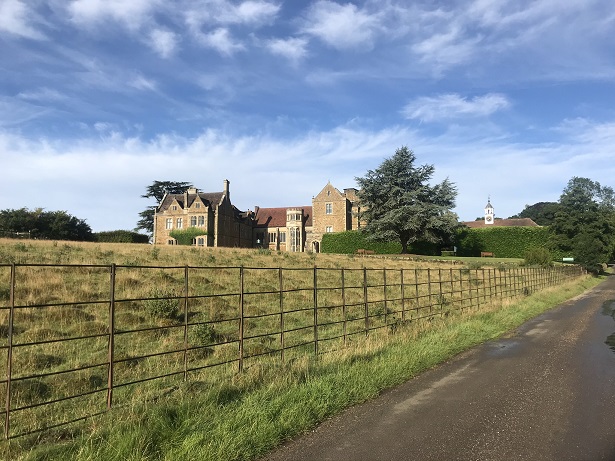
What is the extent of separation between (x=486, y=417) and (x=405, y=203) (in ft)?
161

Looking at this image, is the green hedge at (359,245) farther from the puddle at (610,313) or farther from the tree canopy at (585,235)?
the puddle at (610,313)

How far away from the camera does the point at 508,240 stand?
57.8 metres

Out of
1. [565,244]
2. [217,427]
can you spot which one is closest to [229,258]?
[217,427]

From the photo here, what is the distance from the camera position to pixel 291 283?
2045 centimetres

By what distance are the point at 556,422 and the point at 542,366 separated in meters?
3.56

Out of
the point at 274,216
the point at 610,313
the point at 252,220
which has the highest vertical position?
the point at 274,216

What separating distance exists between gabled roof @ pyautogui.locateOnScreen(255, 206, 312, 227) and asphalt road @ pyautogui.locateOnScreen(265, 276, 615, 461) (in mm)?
75888

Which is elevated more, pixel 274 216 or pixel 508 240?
pixel 274 216

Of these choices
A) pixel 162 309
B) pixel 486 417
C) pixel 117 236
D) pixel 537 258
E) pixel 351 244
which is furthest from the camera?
pixel 351 244

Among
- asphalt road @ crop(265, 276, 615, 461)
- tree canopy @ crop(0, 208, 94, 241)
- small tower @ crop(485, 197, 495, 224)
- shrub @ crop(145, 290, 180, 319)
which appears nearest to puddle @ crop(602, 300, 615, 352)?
asphalt road @ crop(265, 276, 615, 461)

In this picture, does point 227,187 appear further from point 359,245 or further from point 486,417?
point 486,417

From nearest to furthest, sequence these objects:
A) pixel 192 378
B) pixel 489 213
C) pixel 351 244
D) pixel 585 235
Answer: pixel 192 378, pixel 585 235, pixel 351 244, pixel 489 213

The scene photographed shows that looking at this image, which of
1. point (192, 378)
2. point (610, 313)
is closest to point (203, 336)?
point (192, 378)

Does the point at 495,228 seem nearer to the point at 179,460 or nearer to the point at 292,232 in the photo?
the point at 292,232
